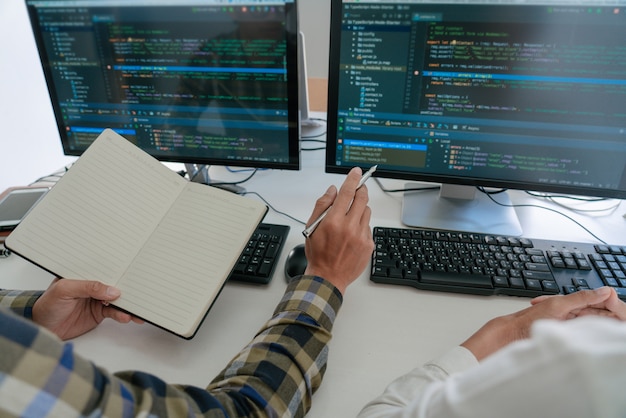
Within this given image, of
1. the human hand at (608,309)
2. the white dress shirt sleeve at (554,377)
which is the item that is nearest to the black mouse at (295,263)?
the human hand at (608,309)

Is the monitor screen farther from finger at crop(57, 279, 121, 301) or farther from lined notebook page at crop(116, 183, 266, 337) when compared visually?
finger at crop(57, 279, 121, 301)

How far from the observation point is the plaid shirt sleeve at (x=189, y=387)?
0.99ft

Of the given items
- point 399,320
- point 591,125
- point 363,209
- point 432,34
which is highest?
point 432,34

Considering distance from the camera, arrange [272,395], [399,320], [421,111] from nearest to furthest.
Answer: [272,395] < [399,320] < [421,111]

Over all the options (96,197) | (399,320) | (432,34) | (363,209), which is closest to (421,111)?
(432,34)

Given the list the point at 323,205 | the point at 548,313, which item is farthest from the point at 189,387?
the point at 548,313

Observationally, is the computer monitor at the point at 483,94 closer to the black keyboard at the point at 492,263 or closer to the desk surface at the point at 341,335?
the black keyboard at the point at 492,263

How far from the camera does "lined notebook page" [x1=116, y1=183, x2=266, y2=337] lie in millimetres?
630

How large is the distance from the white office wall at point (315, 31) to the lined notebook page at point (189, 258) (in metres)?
1.77

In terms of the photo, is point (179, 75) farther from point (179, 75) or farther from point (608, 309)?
point (608, 309)

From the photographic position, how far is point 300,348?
558 mm

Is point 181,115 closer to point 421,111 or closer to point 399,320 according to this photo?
point 421,111

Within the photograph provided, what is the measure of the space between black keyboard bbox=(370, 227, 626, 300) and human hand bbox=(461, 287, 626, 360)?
0.26 ft

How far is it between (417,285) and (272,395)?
1.06ft
